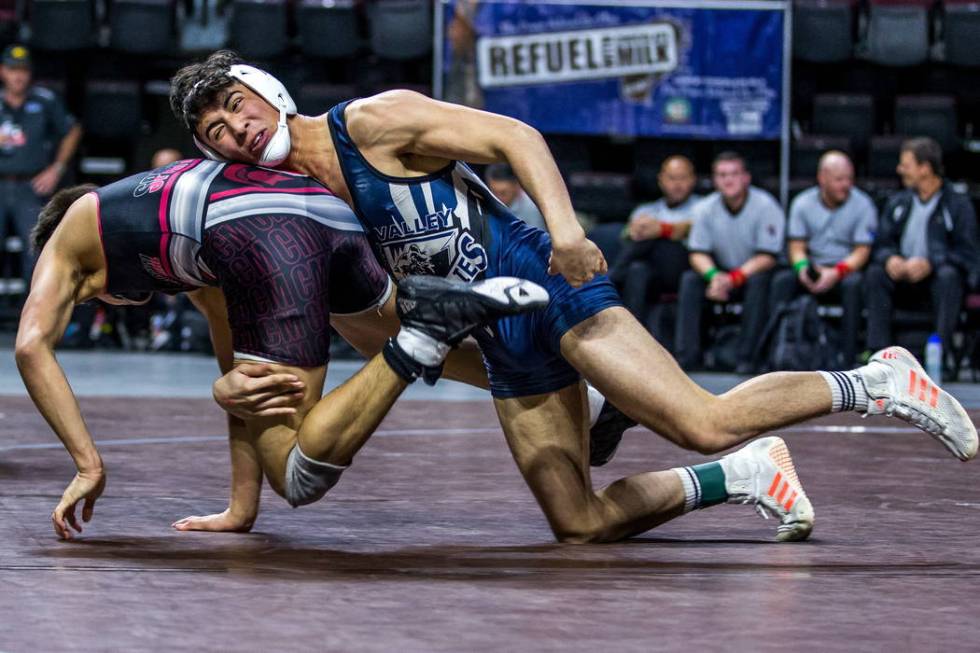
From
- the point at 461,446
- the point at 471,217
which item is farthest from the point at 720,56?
the point at 471,217

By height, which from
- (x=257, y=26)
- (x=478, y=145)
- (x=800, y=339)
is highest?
(x=478, y=145)

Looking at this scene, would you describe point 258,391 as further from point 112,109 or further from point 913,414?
point 112,109

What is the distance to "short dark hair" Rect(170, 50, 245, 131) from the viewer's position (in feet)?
10.8

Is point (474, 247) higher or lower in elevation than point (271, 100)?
lower

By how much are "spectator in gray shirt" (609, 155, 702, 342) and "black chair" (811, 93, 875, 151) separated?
63.5 inches

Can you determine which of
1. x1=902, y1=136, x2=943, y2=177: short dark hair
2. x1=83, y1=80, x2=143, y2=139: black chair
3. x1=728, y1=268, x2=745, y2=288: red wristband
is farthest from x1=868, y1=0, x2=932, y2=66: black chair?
x1=83, y1=80, x2=143, y2=139: black chair

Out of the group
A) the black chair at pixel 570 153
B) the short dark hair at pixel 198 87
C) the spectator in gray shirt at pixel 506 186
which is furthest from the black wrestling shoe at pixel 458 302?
the black chair at pixel 570 153

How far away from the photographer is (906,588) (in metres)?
2.87

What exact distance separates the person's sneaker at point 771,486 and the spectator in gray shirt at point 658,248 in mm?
4479

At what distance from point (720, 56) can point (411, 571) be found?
6.00 m

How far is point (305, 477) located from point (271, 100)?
77cm

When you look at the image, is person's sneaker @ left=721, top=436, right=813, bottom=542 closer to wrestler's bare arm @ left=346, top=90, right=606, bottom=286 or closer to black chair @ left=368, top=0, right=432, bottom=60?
wrestler's bare arm @ left=346, top=90, right=606, bottom=286

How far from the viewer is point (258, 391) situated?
329 cm

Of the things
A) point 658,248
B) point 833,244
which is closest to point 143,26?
point 658,248
